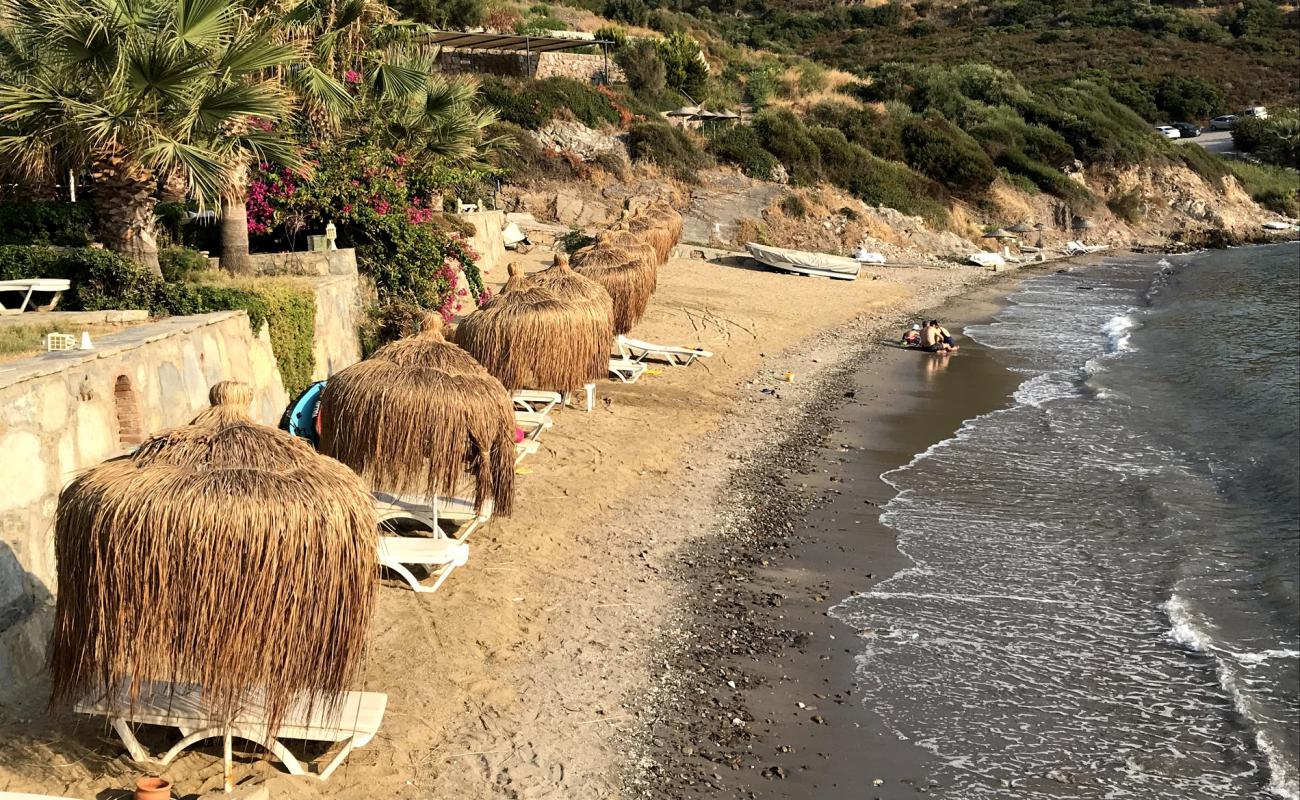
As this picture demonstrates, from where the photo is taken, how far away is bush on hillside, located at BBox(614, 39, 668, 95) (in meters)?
45.6

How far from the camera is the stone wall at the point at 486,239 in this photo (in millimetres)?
23000

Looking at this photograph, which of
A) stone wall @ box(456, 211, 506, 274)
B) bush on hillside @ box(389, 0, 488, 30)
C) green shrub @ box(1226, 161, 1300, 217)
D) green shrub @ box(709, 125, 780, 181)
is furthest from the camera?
green shrub @ box(1226, 161, 1300, 217)

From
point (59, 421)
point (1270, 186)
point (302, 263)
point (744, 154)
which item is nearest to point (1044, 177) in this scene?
point (744, 154)

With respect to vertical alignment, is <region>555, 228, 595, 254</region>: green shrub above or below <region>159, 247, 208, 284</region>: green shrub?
below

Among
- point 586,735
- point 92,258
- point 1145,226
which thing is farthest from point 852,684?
point 1145,226

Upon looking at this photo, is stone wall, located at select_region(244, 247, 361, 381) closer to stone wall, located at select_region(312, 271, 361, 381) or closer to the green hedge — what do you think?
stone wall, located at select_region(312, 271, 361, 381)

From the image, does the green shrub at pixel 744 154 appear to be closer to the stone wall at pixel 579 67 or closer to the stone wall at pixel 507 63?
the stone wall at pixel 579 67

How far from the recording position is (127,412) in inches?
341

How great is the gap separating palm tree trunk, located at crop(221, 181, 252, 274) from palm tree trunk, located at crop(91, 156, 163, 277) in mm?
1491

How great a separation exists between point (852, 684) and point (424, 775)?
3.34 meters

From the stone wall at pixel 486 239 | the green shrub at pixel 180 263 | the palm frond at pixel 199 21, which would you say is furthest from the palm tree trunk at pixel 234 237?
the stone wall at pixel 486 239

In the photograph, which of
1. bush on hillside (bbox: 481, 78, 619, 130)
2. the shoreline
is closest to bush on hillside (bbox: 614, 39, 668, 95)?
bush on hillside (bbox: 481, 78, 619, 130)

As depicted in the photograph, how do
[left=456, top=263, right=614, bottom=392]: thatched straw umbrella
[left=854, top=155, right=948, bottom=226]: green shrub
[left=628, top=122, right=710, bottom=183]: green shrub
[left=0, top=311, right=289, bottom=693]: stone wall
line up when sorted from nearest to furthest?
[left=0, top=311, right=289, bottom=693]: stone wall
[left=456, top=263, right=614, bottom=392]: thatched straw umbrella
[left=628, top=122, right=710, bottom=183]: green shrub
[left=854, top=155, right=948, bottom=226]: green shrub

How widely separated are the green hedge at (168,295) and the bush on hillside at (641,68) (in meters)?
35.1
